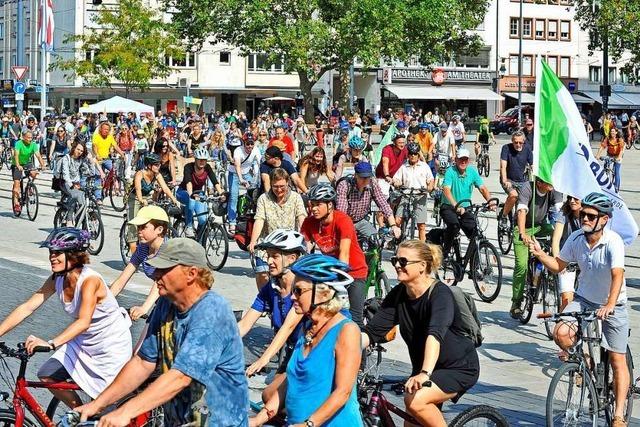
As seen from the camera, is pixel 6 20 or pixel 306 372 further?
pixel 6 20

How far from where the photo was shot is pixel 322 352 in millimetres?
5285

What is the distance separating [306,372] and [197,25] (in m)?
48.3

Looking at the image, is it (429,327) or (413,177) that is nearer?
(429,327)

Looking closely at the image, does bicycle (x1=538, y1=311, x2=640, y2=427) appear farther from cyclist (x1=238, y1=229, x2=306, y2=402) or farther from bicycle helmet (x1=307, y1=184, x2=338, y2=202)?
bicycle helmet (x1=307, y1=184, x2=338, y2=202)

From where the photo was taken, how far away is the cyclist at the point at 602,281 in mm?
7918

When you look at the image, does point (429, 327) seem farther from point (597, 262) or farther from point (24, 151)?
point (24, 151)

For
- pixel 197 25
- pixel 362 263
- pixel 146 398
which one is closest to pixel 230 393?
pixel 146 398

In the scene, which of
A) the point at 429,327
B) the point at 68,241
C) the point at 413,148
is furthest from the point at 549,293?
the point at 68,241

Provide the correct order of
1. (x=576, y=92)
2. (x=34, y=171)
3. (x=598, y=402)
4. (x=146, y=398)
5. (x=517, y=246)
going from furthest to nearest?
(x=576, y=92), (x=34, y=171), (x=517, y=246), (x=598, y=402), (x=146, y=398)

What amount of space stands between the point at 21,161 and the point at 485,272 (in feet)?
39.0

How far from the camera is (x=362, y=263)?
33.3ft

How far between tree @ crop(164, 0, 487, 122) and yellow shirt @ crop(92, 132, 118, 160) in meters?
22.9

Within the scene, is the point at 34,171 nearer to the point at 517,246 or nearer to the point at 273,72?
the point at 517,246

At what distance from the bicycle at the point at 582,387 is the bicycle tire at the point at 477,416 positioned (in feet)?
3.15
